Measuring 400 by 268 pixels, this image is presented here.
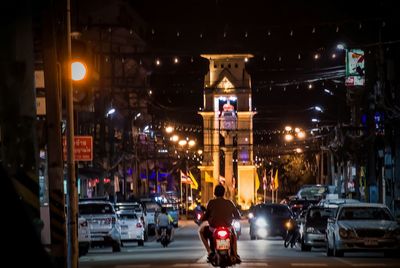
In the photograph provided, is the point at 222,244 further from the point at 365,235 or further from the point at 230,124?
the point at 230,124

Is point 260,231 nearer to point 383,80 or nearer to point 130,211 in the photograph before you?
point 130,211

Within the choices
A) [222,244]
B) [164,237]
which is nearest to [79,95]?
[222,244]

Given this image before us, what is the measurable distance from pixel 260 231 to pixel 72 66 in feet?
77.0

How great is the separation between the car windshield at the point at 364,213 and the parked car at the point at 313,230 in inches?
134

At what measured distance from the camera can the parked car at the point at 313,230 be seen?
101 ft

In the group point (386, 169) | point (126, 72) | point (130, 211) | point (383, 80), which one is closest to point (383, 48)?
point (383, 80)

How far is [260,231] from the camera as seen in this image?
3972cm

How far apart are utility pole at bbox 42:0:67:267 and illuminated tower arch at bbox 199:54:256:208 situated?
94.9 m

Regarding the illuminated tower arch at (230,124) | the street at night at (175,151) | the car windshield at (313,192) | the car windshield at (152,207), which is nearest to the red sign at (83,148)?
the street at night at (175,151)

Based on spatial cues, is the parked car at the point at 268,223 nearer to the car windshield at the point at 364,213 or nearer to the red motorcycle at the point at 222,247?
the car windshield at the point at 364,213

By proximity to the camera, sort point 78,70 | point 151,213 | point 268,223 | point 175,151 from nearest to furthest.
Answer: point 78,70 → point 268,223 → point 151,213 → point 175,151

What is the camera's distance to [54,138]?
17234 millimetres

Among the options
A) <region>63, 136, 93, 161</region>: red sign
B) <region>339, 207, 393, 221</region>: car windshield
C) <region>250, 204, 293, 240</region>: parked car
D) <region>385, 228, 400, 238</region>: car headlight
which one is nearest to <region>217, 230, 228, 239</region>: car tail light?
<region>63, 136, 93, 161</region>: red sign

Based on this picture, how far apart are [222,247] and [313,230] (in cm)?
1494
